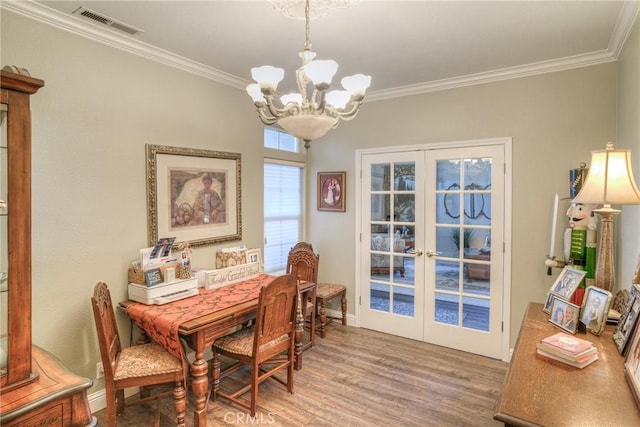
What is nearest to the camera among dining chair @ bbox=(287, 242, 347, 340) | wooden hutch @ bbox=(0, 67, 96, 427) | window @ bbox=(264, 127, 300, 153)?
wooden hutch @ bbox=(0, 67, 96, 427)

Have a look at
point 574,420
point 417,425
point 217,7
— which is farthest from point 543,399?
point 217,7

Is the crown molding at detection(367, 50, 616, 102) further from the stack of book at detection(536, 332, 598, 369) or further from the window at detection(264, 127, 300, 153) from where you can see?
the stack of book at detection(536, 332, 598, 369)

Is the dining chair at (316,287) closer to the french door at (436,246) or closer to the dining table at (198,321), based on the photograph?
the french door at (436,246)

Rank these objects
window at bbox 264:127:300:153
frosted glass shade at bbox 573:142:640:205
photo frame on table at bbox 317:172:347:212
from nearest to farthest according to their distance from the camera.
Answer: frosted glass shade at bbox 573:142:640:205
window at bbox 264:127:300:153
photo frame on table at bbox 317:172:347:212

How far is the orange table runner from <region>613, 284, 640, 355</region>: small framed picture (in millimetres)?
2195

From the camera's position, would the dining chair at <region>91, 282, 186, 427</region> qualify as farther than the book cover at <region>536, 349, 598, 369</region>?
Yes

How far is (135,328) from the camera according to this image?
2738 mm

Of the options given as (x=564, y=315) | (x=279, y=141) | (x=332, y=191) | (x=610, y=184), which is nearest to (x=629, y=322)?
(x=564, y=315)

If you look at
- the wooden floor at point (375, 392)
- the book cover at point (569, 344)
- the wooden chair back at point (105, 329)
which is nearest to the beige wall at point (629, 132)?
the book cover at point (569, 344)

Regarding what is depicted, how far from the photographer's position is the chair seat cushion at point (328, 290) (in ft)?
12.8

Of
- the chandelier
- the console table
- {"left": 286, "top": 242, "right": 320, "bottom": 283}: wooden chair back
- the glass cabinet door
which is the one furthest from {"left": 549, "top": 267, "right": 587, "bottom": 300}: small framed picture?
the glass cabinet door

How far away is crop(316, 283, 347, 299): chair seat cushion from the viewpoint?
154 inches

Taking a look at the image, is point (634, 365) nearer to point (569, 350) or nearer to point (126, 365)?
point (569, 350)

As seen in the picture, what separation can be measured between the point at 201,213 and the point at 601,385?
9.48 ft
